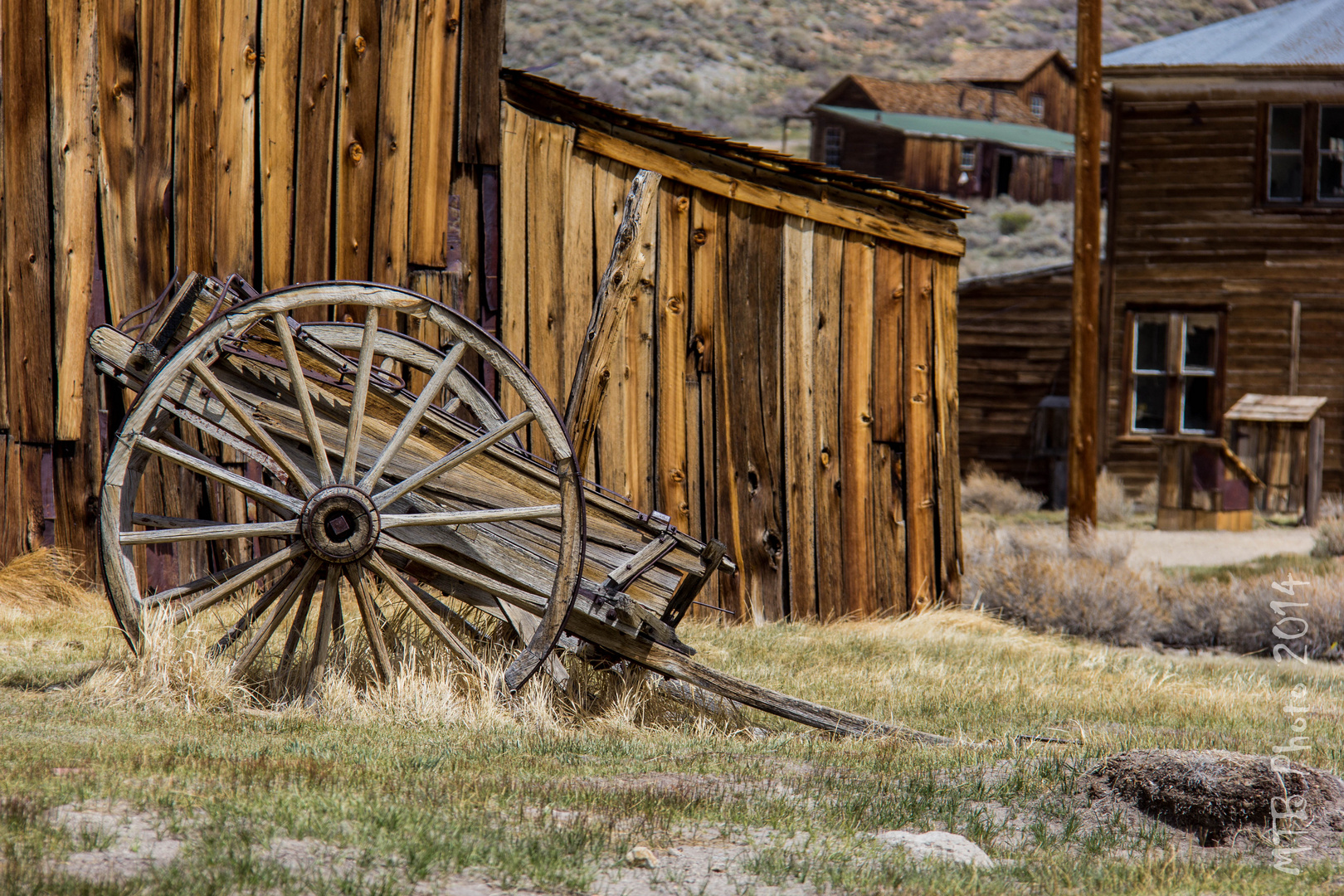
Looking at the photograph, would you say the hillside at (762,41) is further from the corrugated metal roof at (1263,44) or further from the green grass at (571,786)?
the green grass at (571,786)

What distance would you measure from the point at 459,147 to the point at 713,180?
4.85 feet

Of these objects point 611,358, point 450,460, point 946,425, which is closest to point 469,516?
point 450,460

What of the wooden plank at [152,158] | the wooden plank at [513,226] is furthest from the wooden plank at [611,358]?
the wooden plank at [152,158]

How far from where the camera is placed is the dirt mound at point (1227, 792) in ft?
13.4

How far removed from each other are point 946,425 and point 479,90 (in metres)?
3.54

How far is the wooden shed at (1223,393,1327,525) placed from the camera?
15219 millimetres

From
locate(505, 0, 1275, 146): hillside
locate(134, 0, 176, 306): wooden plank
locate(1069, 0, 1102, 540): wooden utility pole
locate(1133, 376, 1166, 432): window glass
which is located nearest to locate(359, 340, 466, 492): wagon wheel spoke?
locate(134, 0, 176, 306): wooden plank

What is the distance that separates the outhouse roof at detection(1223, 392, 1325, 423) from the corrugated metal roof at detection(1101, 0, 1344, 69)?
4052mm

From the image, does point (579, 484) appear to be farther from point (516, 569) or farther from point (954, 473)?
point (954, 473)

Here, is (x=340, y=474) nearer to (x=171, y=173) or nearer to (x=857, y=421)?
(x=171, y=173)

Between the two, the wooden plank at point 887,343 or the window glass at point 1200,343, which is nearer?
the wooden plank at point 887,343

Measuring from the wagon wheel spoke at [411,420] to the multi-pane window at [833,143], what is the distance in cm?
3969

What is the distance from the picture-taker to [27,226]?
674 centimetres

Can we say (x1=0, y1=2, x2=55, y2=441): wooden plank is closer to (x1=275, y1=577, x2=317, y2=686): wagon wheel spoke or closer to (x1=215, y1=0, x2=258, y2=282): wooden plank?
(x1=215, y1=0, x2=258, y2=282): wooden plank
